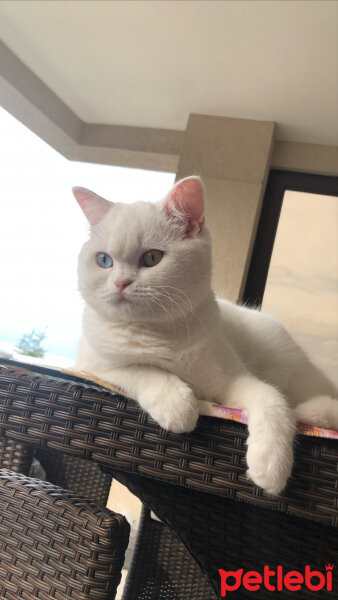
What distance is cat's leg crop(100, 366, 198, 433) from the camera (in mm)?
637

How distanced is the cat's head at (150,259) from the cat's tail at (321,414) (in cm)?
26

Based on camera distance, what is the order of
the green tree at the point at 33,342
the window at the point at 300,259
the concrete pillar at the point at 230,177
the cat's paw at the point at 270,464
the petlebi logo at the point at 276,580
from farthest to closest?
the green tree at the point at 33,342
the window at the point at 300,259
the concrete pillar at the point at 230,177
the petlebi logo at the point at 276,580
the cat's paw at the point at 270,464

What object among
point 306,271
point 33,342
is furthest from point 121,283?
point 33,342

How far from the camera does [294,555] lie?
72cm

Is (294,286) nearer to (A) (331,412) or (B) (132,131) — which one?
(B) (132,131)

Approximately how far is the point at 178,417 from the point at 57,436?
0.61 feet

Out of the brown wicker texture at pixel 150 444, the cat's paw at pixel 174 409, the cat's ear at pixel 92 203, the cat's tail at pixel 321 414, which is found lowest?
the brown wicker texture at pixel 150 444

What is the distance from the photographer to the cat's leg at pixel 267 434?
598 millimetres

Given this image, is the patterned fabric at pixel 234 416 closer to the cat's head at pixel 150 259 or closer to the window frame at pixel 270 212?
the cat's head at pixel 150 259

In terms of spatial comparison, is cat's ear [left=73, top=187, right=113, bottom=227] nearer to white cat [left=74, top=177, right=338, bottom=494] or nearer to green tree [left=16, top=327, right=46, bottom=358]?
white cat [left=74, top=177, right=338, bottom=494]

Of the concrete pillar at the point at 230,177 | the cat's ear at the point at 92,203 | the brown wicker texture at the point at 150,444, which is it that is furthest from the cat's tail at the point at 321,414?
the concrete pillar at the point at 230,177

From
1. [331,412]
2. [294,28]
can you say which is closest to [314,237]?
[294,28]

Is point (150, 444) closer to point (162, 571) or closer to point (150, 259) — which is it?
point (150, 259)

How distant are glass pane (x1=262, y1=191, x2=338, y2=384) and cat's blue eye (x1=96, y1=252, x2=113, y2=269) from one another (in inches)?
94.4
